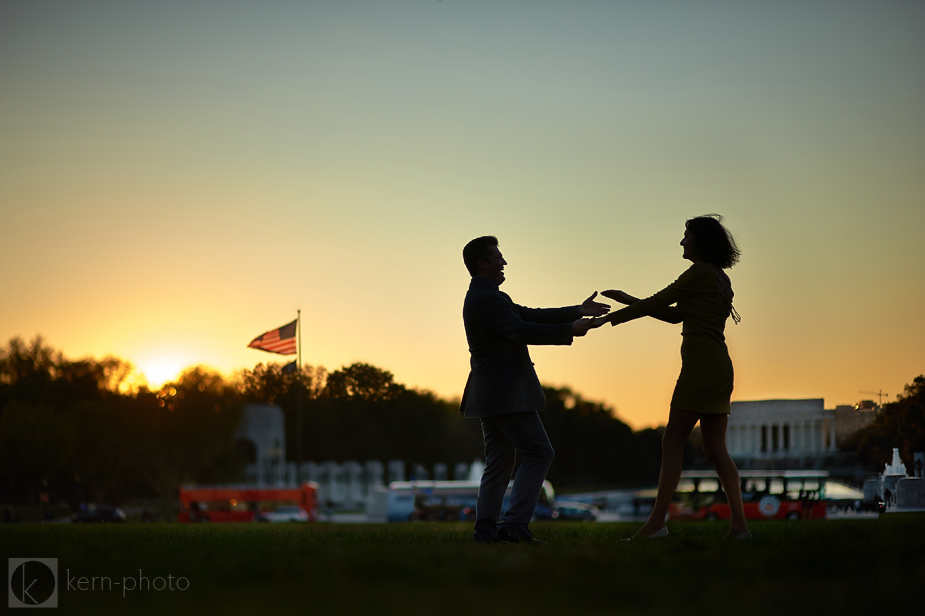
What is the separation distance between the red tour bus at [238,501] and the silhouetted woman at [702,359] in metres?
46.3

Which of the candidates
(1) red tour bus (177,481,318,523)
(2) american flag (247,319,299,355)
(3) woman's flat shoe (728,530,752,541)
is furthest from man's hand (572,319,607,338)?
(1) red tour bus (177,481,318,523)

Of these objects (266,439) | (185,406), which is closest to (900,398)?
(185,406)

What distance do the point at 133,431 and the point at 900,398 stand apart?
60904 mm

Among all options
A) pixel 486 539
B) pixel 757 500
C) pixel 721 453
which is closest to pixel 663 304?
pixel 721 453

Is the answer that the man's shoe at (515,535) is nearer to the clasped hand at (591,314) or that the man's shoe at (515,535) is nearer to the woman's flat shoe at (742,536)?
the woman's flat shoe at (742,536)

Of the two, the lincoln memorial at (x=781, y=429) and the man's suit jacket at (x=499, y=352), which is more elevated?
the man's suit jacket at (x=499, y=352)

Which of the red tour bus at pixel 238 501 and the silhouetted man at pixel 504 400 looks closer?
the silhouetted man at pixel 504 400

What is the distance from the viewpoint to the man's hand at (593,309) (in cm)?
690

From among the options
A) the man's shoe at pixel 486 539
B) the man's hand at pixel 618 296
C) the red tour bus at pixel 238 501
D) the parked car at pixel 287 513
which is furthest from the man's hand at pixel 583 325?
the parked car at pixel 287 513

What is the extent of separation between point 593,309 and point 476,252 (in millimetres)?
1030

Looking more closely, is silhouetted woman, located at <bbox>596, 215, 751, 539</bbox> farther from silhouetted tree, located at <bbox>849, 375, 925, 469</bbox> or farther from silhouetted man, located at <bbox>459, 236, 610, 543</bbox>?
silhouetted tree, located at <bbox>849, 375, 925, 469</bbox>

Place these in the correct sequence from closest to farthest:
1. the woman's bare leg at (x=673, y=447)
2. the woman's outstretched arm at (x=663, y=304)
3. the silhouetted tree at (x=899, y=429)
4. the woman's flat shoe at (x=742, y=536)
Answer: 1. the woman's flat shoe at (x=742, y=536)
2. the woman's bare leg at (x=673, y=447)
3. the woman's outstretched arm at (x=663, y=304)
4. the silhouetted tree at (x=899, y=429)

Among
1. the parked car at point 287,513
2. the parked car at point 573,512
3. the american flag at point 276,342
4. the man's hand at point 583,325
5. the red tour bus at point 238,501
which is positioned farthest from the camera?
the parked car at point 573,512

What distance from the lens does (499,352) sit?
20.7ft
